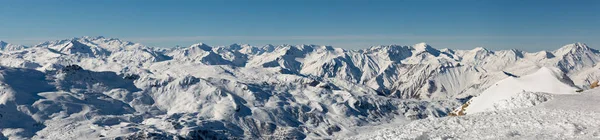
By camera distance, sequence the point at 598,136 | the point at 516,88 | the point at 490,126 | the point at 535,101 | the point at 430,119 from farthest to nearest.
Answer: the point at 516,88
the point at 535,101
the point at 430,119
the point at 490,126
the point at 598,136

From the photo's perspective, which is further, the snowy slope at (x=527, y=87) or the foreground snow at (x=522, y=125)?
the snowy slope at (x=527, y=87)

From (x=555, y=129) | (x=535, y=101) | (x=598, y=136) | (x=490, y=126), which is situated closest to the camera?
(x=598, y=136)

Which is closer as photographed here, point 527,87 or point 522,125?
point 522,125

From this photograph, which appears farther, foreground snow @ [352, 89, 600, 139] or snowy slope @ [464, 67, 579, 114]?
snowy slope @ [464, 67, 579, 114]

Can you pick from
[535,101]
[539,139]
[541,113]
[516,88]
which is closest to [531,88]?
[516,88]

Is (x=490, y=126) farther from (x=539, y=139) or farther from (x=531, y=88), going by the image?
(x=531, y=88)

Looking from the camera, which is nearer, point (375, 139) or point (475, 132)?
point (475, 132)

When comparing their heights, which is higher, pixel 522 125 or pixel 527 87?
pixel 527 87

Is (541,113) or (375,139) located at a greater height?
(541,113)
